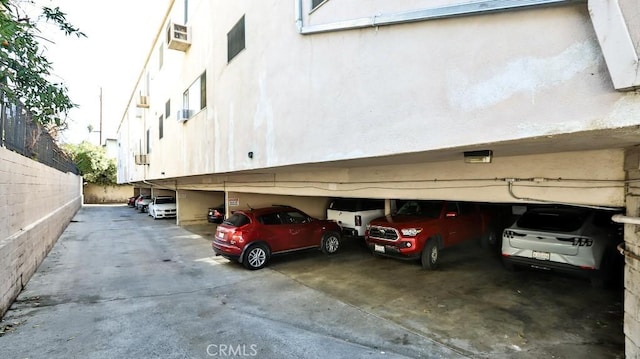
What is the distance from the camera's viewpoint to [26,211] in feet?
28.1

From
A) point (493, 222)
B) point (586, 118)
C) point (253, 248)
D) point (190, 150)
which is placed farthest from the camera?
point (190, 150)

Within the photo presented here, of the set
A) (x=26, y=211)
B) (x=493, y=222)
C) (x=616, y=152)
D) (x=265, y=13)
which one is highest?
(x=265, y=13)

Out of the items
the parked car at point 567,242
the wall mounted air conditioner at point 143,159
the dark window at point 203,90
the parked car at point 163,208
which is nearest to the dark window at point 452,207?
the parked car at point 567,242

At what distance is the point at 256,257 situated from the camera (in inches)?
370

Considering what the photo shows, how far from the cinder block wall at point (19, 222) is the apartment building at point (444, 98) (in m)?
4.25

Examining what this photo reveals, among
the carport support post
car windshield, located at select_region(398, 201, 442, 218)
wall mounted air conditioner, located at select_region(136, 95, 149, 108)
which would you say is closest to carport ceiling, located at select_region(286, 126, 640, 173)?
the carport support post

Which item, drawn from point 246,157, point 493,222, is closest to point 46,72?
point 246,157

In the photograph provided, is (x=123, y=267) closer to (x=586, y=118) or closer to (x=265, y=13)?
(x=265, y=13)

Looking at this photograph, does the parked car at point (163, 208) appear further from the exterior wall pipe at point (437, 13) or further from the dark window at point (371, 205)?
the exterior wall pipe at point (437, 13)

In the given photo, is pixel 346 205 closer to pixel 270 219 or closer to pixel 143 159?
pixel 270 219

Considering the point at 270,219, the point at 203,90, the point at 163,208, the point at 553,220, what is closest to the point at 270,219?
the point at 270,219

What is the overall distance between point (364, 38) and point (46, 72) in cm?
458

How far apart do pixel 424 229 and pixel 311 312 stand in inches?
159

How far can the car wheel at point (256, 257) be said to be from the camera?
9.24 meters
